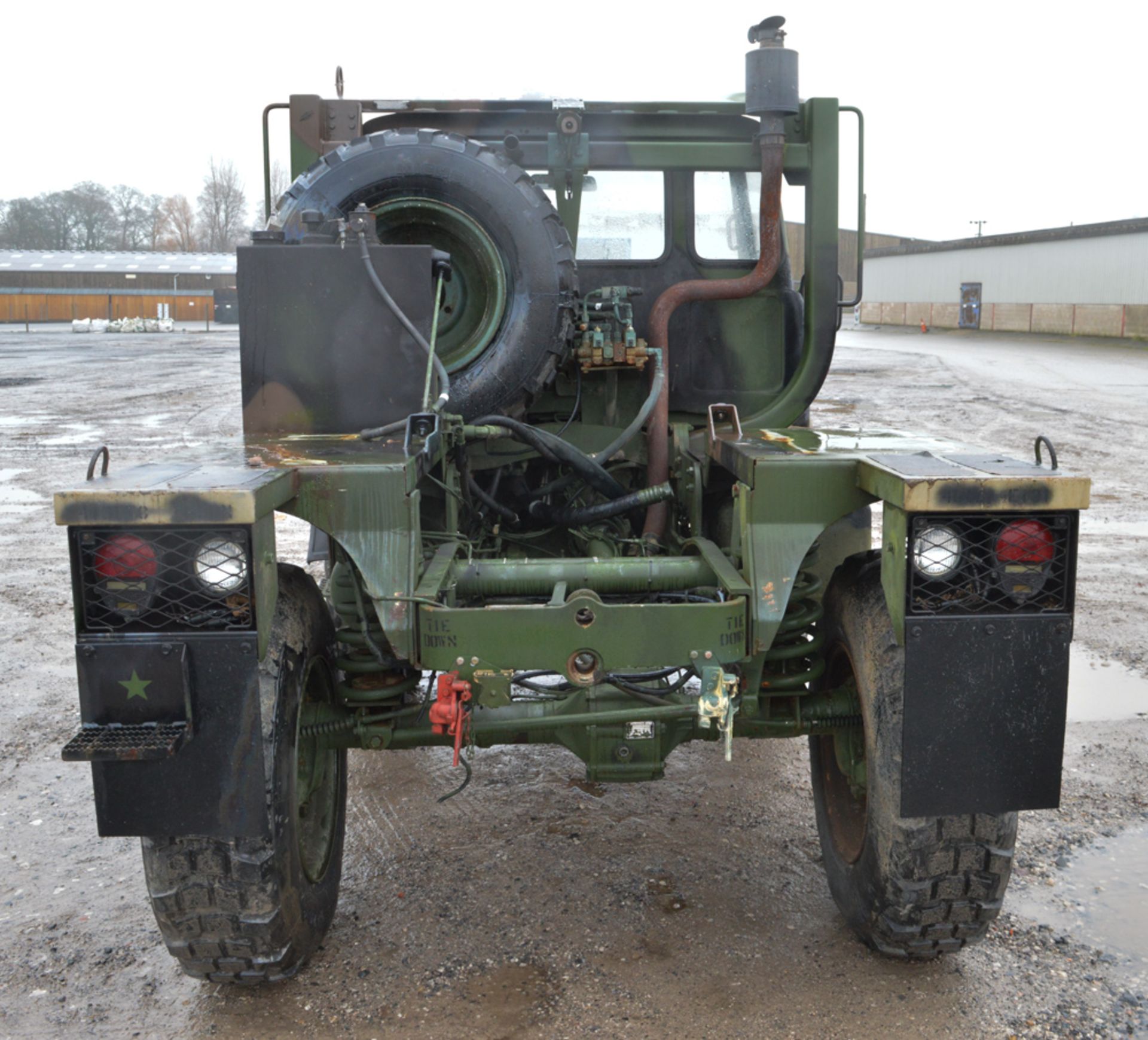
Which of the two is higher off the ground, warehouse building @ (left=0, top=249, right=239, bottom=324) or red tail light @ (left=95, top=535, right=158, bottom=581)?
warehouse building @ (left=0, top=249, right=239, bottom=324)

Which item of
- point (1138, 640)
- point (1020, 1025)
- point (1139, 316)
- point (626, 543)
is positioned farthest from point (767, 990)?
point (1139, 316)

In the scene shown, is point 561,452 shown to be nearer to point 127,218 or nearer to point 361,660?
point 361,660

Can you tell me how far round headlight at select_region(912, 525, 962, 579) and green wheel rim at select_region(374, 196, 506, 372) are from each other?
2.01 meters

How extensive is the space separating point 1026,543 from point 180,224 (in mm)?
89146

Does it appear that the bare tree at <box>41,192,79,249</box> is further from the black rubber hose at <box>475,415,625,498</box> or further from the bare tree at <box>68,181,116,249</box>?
the black rubber hose at <box>475,415,625,498</box>

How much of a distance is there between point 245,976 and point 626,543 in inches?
79.6

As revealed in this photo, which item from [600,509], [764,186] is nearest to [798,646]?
[600,509]

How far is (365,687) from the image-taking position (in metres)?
3.71

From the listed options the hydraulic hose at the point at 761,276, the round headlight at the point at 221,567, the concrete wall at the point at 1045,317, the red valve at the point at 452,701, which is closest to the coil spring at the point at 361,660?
the red valve at the point at 452,701

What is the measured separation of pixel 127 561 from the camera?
2863mm

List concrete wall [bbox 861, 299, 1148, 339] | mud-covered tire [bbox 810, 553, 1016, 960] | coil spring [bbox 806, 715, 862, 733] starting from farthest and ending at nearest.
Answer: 1. concrete wall [bbox 861, 299, 1148, 339]
2. coil spring [bbox 806, 715, 862, 733]
3. mud-covered tire [bbox 810, 553, 1016, 960]

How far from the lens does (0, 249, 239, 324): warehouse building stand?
57.5m

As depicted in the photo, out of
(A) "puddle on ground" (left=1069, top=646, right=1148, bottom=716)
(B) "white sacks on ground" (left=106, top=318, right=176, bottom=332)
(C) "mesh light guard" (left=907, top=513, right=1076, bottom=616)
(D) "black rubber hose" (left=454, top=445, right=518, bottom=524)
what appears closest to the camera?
(C) "mesh light guard" (left=907, top=513, right=1076, bottom=616)

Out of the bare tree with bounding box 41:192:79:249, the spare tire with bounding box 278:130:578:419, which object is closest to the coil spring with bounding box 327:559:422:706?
the spare tire with bounding box 278:130:578:419
